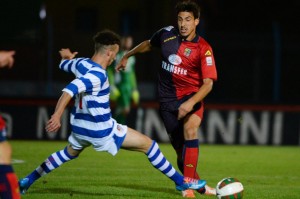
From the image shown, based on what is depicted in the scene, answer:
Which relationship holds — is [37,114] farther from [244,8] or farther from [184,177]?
[244,8]

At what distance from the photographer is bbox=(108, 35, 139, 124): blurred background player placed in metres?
17.5

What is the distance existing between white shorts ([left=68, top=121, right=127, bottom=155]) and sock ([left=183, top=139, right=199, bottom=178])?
3.00ft

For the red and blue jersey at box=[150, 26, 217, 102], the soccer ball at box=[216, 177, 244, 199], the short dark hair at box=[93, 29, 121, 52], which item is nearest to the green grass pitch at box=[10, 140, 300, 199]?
the soccer ball at box=[216, 177, 244, 199]

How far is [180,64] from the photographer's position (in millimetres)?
9047

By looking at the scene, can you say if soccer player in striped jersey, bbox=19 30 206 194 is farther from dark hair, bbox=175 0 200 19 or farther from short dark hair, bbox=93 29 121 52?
dark hair, bbox=175 0 200 19

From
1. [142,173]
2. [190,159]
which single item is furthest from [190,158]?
[142,173]

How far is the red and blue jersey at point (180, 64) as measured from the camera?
A: 8969mm

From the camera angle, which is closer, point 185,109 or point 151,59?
point 185,109

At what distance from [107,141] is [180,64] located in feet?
4.75

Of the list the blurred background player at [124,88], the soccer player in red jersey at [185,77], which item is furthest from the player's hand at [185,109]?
the blurred background player at [124,88]

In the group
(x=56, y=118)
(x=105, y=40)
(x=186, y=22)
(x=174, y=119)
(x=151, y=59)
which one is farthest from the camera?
(x=151, y=59)

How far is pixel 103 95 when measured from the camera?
811cm

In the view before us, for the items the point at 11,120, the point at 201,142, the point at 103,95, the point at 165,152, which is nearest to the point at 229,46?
the point at 201,142

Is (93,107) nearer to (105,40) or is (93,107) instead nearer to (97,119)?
(97,119)
